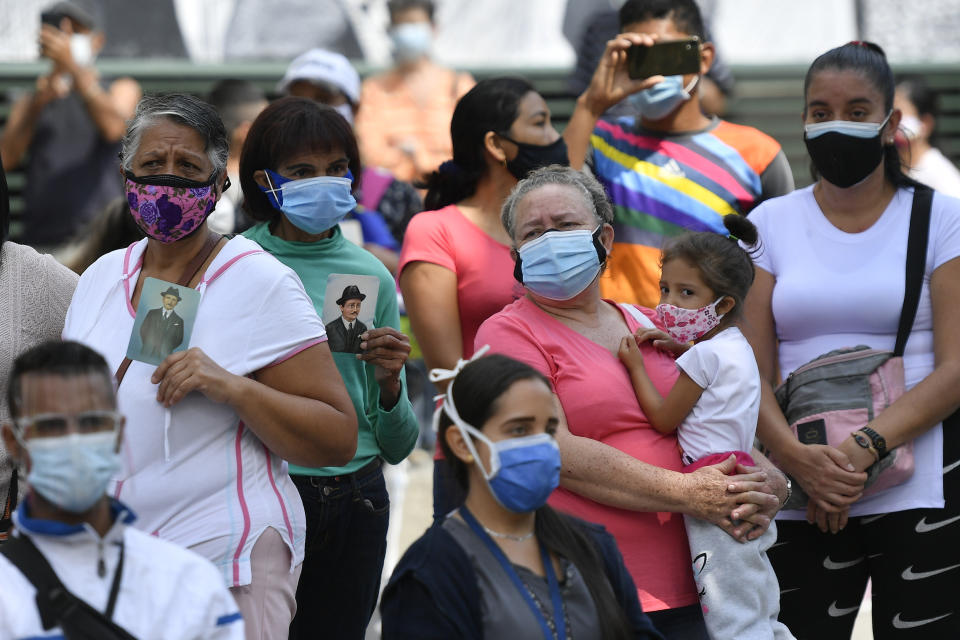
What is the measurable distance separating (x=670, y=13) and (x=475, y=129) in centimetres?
95

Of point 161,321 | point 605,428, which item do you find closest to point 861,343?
point 605,428

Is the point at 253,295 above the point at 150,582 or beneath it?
above

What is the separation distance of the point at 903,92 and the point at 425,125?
10.2 feet

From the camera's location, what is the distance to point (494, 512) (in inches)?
117

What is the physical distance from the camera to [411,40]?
28.1 ft

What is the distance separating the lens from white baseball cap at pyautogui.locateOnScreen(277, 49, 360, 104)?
579cm

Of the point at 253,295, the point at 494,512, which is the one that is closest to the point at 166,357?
the point at 253,295

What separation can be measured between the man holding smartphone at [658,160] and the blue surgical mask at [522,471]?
185 cm

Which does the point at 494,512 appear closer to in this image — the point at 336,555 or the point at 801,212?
the point at 336,555

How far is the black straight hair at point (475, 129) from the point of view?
4.64m

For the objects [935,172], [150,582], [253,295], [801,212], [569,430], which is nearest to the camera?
[150,582]

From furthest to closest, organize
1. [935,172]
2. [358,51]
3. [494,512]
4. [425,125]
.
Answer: [358,51] → [425,125] → [935,172] → [494,512]

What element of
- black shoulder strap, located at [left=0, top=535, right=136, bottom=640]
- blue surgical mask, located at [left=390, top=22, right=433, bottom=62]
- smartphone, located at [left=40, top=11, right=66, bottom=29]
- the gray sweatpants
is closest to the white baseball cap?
smartphone, located at [left=40, top=11, right=66, bottom=29]

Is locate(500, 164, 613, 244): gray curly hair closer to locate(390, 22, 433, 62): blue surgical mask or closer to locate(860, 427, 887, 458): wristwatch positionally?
locate(860, 427, 887, 458): wristwatch
